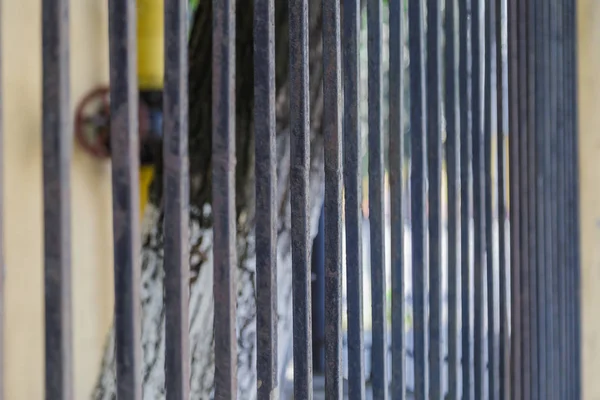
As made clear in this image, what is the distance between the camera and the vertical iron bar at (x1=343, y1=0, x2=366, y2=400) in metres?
1.06

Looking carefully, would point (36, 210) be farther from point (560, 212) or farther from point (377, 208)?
point (560, 212)

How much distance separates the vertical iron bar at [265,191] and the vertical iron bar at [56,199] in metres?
0.28

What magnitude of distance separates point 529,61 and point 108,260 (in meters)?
1.35

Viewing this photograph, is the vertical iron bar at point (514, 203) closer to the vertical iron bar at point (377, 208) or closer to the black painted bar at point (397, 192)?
the black painted bar at point (397, 192)

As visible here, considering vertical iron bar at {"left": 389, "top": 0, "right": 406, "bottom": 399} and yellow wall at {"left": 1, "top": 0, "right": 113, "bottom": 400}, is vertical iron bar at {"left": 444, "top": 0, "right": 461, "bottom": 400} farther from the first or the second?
yellow wall at {"left": 1, "top": 0, "right": 113, "bottom": 400}

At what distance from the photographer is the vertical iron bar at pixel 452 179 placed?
1.50 m

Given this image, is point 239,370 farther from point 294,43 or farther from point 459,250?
point 294,43

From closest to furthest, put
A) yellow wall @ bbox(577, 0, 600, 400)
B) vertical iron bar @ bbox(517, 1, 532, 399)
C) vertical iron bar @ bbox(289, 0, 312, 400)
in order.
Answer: vertical iron bar @ bbox(289, 0, 312, 400), vertical iron bar @ bbox(517, 1, 532, 399), yellow wall @ bbox(577, 0, 600, 400)

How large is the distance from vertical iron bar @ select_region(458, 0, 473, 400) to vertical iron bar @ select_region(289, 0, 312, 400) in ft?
2.47

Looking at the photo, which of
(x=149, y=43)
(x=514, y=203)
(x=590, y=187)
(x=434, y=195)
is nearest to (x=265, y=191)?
(x=434, y=195)

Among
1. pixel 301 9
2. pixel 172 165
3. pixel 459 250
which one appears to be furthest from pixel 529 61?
pixel 172 165

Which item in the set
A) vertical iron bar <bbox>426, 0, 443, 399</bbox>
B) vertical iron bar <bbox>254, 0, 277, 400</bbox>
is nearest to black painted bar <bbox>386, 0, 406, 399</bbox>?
vertical iron bar <bbox>426, 0, 443, 399</bbox>

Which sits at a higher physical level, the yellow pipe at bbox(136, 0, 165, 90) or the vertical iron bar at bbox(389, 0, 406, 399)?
the yellow pipe at bbox(136, 0, 165, 90)

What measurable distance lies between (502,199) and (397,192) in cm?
57
